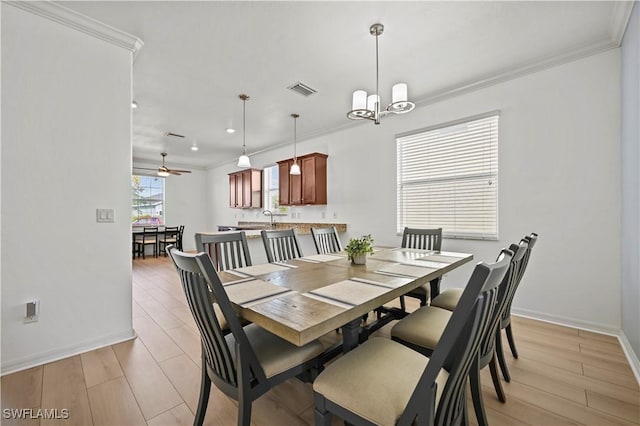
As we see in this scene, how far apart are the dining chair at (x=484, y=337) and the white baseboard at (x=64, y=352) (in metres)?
2.33

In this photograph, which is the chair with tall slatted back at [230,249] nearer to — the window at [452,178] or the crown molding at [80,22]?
the crown molding at [80,22]

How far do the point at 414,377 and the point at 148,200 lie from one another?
8585 millimetres

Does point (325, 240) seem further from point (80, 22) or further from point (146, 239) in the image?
point (146, 239)

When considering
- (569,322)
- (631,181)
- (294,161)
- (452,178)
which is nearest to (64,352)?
(294,161)

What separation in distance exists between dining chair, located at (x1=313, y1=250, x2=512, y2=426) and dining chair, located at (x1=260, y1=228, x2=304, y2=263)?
53.3 inches

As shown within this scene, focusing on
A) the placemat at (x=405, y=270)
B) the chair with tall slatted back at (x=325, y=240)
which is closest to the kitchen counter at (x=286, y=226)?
the chair with tall slatted back at (x=325, y=240)

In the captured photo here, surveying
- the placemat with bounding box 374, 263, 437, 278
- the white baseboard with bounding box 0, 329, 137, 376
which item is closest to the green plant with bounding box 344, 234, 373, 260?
the placemat with bounding box 374, 263, 437, 278

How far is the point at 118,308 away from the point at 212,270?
6.46 ft

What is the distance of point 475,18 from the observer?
83.7 inches

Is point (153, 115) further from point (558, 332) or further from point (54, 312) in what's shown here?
point (558, 332)

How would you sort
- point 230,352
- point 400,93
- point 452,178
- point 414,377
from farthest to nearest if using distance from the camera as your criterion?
point 452,178 < point 400,93 < point 230,352 < point 414,377

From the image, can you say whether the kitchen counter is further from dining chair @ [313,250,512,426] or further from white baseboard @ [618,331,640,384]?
white baseboard @ [618,331,640,384]

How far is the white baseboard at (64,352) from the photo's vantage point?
1891 millimetres

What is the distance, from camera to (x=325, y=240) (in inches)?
115
